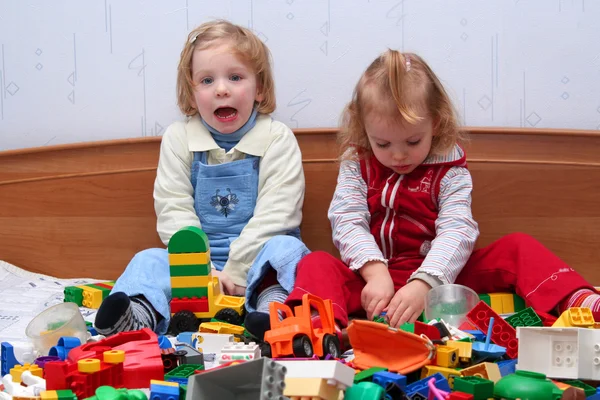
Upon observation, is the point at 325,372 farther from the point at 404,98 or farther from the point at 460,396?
the point at 404,98

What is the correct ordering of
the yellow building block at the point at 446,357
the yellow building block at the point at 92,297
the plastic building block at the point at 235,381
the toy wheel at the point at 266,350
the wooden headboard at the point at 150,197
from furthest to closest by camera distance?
the wooden headboard at the point at 150,197, the yellow building block at the point at 92,297, the toy wheel at the point at 266,350, the yellow building block at the point at 446,357, the plastic building block at the point at 235,381

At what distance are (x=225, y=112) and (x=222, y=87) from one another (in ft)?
0.23

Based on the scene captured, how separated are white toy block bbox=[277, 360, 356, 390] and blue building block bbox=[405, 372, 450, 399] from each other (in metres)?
0.09

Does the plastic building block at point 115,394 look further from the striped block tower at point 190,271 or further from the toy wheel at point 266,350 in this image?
the striped block tower at point 190,271

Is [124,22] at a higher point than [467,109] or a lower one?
higher

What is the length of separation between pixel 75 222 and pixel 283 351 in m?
0.93

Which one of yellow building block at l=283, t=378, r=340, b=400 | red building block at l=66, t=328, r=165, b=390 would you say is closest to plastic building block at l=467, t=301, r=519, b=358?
yellow building block at l=283, t=378, r=340, b=400

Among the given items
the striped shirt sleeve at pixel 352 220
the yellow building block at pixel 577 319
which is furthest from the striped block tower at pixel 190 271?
the yellow building block at pixel 577 319

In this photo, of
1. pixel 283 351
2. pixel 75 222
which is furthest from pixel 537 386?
pixel 75 222

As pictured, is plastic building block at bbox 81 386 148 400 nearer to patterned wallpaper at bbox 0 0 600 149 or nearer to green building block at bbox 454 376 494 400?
green building block at bbox 454 376 494 400

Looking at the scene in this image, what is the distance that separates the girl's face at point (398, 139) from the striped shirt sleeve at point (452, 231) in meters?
0.08

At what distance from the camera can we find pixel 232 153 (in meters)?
1.61

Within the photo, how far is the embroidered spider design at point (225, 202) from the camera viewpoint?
1.61 meters

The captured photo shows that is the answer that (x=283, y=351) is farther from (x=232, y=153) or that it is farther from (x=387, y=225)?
(x=232, y=153)
